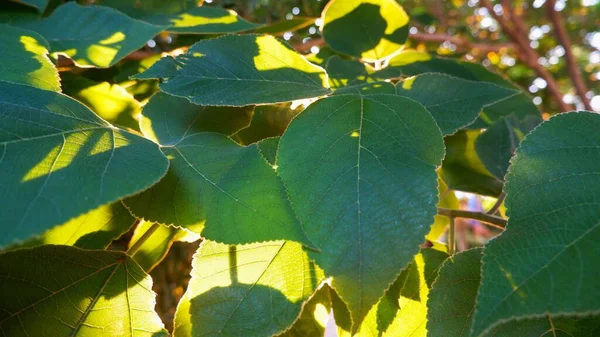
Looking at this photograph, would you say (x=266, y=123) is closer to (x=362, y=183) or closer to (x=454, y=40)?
(x=362, y=183)

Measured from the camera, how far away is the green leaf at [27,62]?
1.23 ft

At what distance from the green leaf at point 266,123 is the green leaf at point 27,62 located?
15cm

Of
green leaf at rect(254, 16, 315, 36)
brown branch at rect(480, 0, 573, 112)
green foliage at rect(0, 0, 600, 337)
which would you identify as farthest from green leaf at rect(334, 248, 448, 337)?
brown branch at rect(480, 0, 573, 112)

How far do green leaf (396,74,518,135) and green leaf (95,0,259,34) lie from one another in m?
0.21

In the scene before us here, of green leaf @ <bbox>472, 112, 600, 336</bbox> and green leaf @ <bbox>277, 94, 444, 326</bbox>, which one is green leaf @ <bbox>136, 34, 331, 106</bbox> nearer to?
green leaf @ <bbox>277, 94, 444, 326</bbox>

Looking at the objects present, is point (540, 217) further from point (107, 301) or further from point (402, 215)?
point (107, 301)

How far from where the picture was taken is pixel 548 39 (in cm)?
219

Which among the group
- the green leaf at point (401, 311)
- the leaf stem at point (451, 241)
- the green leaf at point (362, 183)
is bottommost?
the green leaf at point (401, 311)

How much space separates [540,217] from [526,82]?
71.8 inches

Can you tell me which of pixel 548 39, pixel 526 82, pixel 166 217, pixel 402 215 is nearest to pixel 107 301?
pixel 166 217

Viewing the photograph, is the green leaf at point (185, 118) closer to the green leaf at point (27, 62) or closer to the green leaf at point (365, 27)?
the green leaf at point (27, 62)

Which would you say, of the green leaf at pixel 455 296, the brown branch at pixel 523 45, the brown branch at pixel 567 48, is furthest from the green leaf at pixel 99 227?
the brown branch at pixel 567 48

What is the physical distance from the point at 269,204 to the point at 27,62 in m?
0.22

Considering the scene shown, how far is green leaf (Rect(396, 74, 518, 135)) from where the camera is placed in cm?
42
